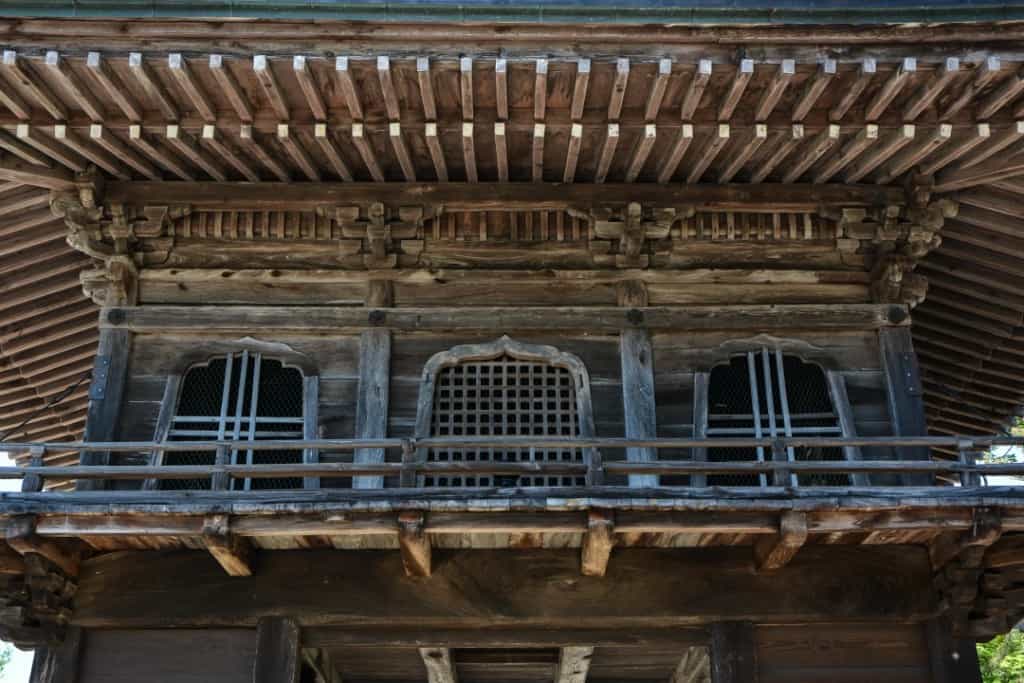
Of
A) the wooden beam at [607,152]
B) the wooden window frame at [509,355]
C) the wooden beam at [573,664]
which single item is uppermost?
the wooden beam at [607,152]

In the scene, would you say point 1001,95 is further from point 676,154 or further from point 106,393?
point 106,393

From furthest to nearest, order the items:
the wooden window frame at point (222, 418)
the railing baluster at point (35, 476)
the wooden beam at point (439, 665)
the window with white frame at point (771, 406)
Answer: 1. the wooden beam at point (439, 665)
2. the window with white frame at point (771, 406)
3. the wooden window frame at point (222, 418)
4. the railing baluster at point (35, 476)

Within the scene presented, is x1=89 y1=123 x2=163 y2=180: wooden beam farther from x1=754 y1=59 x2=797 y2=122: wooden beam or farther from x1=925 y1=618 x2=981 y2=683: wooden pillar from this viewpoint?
x1=925 y1=618 x2=981 y2=683: wooden pillar

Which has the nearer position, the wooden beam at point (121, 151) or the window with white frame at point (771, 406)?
the wooden beam at point (121, 151)

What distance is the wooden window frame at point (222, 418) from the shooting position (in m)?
10.3

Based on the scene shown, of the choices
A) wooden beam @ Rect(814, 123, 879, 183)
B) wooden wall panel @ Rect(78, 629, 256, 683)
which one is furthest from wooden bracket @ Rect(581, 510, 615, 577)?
wooden beam @ Rect(814, 123, 879, 183)

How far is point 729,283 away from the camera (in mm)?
11102

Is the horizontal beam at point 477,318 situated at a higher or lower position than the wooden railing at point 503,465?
higher

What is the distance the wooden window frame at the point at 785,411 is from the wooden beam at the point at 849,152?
160 cm

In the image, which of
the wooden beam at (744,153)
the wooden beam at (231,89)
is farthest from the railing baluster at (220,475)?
the wooden beam at (744,153)

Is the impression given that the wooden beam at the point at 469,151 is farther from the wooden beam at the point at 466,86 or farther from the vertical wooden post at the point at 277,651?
the vertical wooden post at the point at 277,651

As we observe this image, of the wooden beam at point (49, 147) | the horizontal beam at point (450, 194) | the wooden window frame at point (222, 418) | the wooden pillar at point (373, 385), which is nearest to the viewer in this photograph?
the wooden beam at point (49, 147)

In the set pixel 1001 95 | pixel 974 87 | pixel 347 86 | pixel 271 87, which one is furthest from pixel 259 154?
pixel 1001 95

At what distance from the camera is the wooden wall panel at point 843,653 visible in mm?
9719
